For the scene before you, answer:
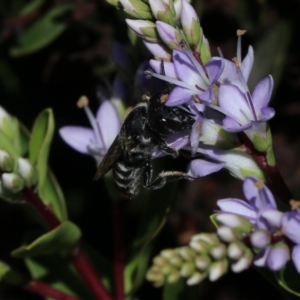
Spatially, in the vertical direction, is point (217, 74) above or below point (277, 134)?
above

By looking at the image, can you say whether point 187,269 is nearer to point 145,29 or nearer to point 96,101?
point 145,29

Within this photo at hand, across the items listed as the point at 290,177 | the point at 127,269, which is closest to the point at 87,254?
the point at 127,269

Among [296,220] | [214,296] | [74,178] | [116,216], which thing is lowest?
[214,296]

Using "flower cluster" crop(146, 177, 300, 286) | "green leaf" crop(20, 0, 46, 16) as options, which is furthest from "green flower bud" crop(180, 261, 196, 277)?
"green leaf" crop(20, 0, 46, 16)

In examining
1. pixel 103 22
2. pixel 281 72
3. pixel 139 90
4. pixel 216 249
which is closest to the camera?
pixel 216 249

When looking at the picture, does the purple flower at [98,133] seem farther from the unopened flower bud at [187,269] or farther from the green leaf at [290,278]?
the unopened flower bud at [187,269]

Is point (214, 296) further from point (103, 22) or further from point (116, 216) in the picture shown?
point (103, 22)

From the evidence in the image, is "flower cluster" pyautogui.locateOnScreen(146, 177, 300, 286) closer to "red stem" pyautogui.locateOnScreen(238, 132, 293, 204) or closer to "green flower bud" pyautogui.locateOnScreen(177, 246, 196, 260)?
"green flower bud" pyautogui.locateOnScreen(177, 246, 196, 260)
